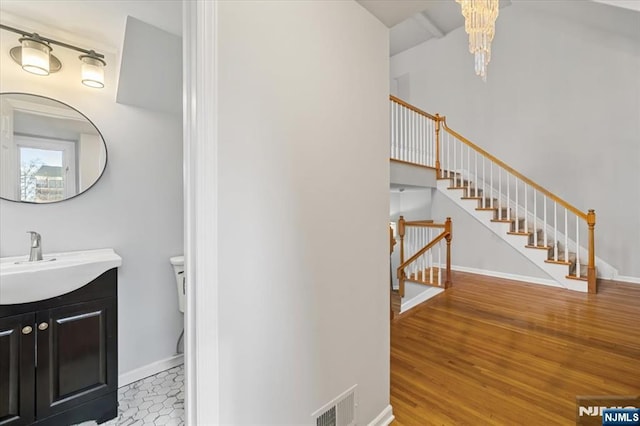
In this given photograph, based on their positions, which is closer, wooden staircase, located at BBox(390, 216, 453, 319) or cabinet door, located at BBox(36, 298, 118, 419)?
cabinet door, located at BBox(36, 298, 118, 419)

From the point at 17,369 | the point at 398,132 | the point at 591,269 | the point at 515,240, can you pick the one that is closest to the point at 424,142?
the point at 398,132

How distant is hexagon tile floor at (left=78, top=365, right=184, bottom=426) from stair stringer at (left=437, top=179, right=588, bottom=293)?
4.74 meters

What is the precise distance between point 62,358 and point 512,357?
305cm

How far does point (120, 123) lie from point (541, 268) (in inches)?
211

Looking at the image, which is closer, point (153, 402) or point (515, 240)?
point (153, 402)

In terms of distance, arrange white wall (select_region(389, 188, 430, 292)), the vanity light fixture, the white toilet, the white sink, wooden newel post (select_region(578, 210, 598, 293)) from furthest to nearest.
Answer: white wall (select_region(389, 188, 430, 292)) → wooden newel post (select_region(578, 210, 598, 293)) → the white toilet → the vanity light fixture → the white sink

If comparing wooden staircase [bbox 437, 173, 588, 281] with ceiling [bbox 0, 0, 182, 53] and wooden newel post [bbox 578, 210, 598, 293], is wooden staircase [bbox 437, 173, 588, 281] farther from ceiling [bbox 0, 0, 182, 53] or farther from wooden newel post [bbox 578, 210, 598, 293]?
ceiling [bbox 0, 0, 182, 53]

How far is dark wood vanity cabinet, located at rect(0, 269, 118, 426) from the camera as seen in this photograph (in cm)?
143

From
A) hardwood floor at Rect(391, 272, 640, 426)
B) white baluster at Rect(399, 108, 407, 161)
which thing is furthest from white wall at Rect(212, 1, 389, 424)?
white baluster at Rect(399, 108, 407, 161)

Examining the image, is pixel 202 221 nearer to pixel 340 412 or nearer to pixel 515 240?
pixel 340 412

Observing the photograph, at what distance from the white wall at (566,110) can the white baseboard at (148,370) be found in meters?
4.73

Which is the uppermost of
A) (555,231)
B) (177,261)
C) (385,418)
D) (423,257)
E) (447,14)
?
(447,14)

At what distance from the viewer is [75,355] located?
5.31ft

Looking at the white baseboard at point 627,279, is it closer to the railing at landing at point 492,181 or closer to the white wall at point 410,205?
the railing at landing at point 492,181
